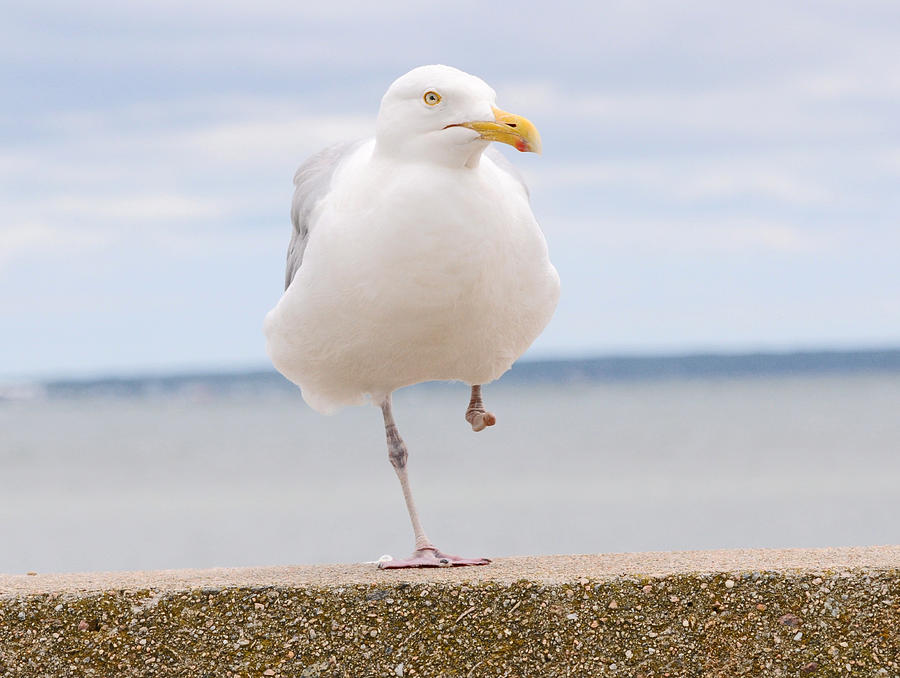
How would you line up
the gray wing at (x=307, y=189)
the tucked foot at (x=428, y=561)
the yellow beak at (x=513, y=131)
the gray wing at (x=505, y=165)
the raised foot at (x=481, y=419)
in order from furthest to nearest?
the raised foot at (x=481, y=419), the gray wing at (x=505, y=165), the gray wing at (x=307, y=189), the tucked foot at (x=428, y=561), the yellow beak at (x=513, y=131)

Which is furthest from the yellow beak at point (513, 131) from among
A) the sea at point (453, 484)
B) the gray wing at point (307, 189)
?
the sea at point (453, 484)

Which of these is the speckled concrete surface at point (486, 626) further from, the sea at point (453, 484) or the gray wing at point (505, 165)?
the sea at point (453, 484)

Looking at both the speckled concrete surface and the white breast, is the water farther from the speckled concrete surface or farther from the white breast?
the speckled concrete surface

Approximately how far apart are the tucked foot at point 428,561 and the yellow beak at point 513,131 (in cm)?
191

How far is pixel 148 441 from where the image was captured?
1227 inches

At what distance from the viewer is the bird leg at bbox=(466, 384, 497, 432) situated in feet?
23.1

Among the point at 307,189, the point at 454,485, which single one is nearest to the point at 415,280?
the point at 307,189

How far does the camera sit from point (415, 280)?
5609 millimetres

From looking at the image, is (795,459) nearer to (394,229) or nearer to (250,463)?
(250,463)

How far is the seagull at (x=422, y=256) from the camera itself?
18.3ft

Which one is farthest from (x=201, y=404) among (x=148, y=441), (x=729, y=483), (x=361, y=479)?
(x=729, y=483)

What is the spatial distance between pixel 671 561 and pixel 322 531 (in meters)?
11.4

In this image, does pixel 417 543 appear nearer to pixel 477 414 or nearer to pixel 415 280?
pixel 477 414

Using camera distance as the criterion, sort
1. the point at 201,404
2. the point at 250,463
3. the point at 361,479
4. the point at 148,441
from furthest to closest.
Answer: the point at 201,404 < the point at 148,441 < the point at 250,463 < the point at 361,479
